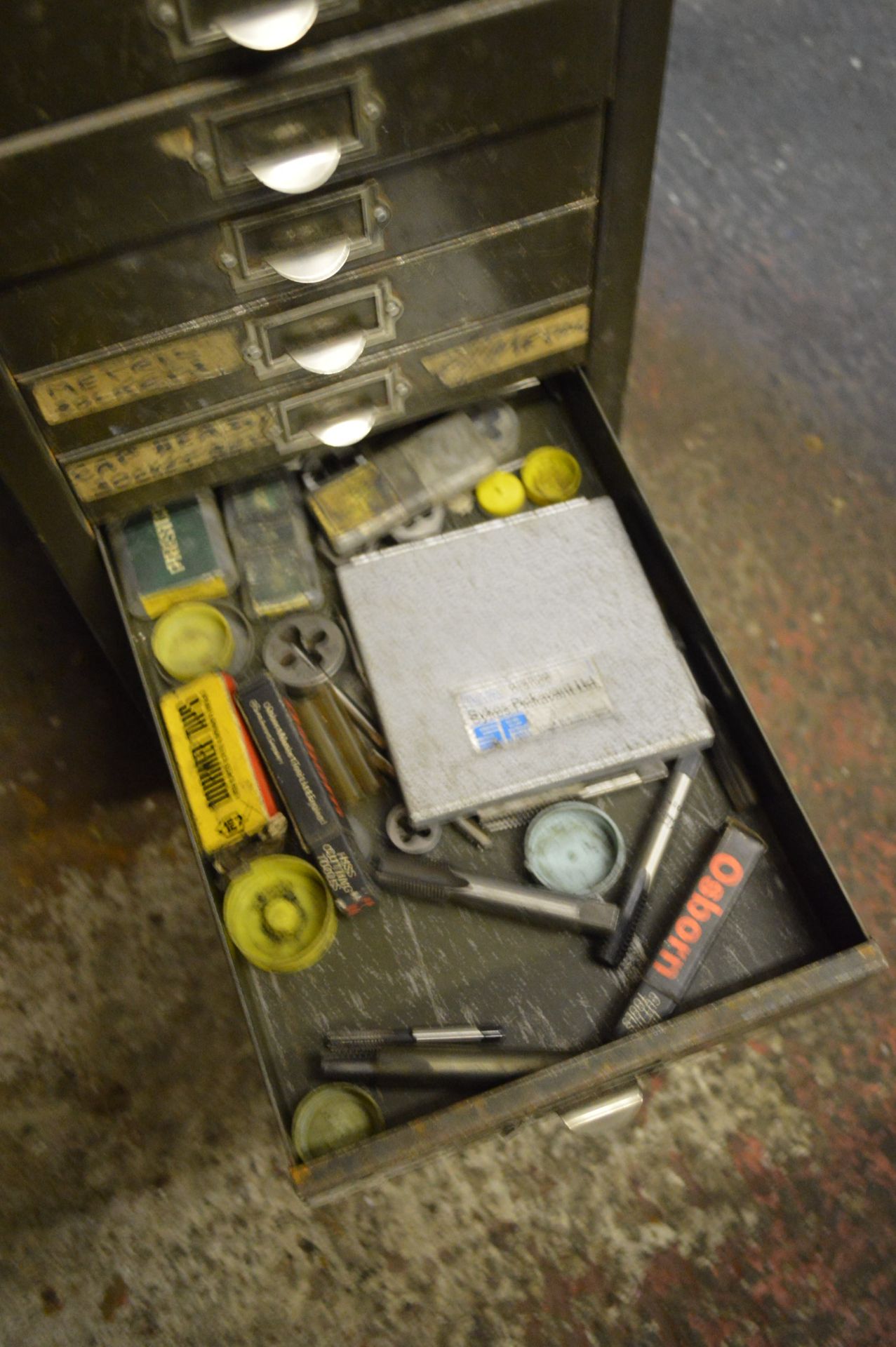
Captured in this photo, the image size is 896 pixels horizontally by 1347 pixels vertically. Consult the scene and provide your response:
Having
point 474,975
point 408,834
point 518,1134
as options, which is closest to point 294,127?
point 408,834

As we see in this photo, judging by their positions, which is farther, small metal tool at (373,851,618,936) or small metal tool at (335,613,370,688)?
small metal tool at (335,613,370,688)

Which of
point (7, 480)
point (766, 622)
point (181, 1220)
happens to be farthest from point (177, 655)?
point (766, 622)

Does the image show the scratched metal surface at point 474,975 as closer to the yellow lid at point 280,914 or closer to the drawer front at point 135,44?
the yellow lid at point 280,914

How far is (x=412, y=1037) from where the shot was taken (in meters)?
0.88

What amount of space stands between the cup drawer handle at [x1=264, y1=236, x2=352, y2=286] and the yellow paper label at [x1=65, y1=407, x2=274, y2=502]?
0.16 m

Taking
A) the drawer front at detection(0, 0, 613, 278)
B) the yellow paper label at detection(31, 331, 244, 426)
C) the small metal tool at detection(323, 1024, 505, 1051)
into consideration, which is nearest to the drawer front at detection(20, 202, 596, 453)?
the yellow paper label at detection(31, 331, 244, 426)

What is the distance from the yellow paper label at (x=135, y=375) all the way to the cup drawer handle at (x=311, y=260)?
8 cm

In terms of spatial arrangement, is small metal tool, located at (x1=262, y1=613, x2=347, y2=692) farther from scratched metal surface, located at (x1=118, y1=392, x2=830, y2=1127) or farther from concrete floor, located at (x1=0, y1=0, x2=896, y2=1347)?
concrete floor, located at (x1=0, y1=0, x2=896, y2=1347)

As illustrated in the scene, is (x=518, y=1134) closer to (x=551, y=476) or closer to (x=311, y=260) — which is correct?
(x=551, y=476)

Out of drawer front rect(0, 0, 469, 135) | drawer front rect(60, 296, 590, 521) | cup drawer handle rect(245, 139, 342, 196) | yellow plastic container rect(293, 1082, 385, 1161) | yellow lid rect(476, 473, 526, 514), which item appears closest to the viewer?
drawer front rect(0, 0, 469, 135)

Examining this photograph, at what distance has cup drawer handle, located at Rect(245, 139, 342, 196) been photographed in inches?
30.0

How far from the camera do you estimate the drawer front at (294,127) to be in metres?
0.71

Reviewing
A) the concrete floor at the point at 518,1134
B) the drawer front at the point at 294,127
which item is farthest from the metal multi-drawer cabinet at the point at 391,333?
the concrete floor at the point at 518,1134

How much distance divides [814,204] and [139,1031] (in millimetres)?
1601
